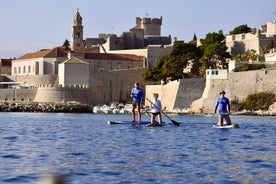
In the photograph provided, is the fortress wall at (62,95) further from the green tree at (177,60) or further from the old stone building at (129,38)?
the old stone building at (129,38)

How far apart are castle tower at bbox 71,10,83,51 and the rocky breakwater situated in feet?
97.1

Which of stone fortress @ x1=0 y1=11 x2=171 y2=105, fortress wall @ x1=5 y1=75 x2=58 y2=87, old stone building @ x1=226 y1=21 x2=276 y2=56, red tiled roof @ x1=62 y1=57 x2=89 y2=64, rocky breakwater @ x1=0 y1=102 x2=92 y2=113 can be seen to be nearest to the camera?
rocky breakwater @ x1=0 y1=102 x2=92 y2=113

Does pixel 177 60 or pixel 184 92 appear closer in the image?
pixel 184 92

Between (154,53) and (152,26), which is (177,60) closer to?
(154,53)

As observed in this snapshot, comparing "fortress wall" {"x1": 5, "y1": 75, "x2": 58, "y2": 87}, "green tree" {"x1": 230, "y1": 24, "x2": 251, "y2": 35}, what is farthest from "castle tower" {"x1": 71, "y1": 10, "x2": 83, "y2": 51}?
"green tree" {"x1": 230, "y1": 24, "x2": 251, "y2": 35}

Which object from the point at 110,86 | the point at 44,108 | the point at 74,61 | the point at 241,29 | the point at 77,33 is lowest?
the point at 44,108

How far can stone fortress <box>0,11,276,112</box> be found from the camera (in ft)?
194

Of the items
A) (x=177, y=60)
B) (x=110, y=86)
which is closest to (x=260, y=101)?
(x=177, y=60)

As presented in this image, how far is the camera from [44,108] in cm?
6844

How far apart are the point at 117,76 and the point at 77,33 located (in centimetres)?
2294

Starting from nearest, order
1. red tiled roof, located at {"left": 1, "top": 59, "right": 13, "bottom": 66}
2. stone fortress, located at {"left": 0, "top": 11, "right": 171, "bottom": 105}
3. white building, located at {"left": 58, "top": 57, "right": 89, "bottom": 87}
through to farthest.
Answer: stone fortress, located at {"left": 0, "top": 11, "right": 171, "bottom": 105}, white building, located at {"left": 58, "top": 57, "right": 89, "bottom": 87}, red tiled roof, located at {"left": 1, "top": 59, "right": 13, "bottom": 66}

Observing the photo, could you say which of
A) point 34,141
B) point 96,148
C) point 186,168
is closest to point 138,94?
point 34,141

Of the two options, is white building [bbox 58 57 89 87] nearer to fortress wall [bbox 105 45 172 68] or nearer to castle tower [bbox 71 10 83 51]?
fortress wall [bbox 105 45 172 68]

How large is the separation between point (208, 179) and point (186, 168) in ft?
4.14
